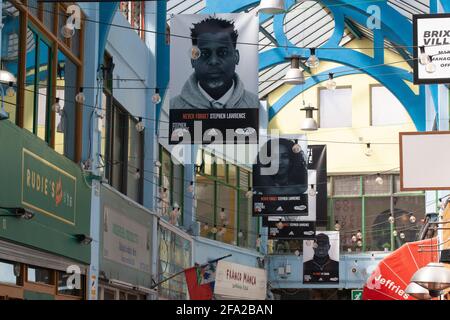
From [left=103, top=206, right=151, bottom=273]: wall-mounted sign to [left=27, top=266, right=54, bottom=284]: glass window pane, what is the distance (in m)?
3.17

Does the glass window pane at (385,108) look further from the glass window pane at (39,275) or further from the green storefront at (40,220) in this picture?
the glass window pane at (39,275)

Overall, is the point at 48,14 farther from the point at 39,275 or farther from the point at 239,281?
the point at 239,281

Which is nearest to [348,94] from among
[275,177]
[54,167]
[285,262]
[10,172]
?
[285,262]

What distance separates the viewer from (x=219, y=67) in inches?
621

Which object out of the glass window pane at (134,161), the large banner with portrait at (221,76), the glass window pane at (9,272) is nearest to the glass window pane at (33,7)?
the large banner with portrait at (221,76)

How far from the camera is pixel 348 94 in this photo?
36.3 m

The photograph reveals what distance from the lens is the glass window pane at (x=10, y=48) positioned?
1220 centimetres

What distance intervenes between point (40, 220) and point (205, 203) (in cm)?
1545

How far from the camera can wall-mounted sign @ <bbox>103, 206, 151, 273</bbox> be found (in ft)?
58.8

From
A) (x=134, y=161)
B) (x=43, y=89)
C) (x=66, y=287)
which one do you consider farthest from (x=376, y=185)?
(x=43, y=89)
